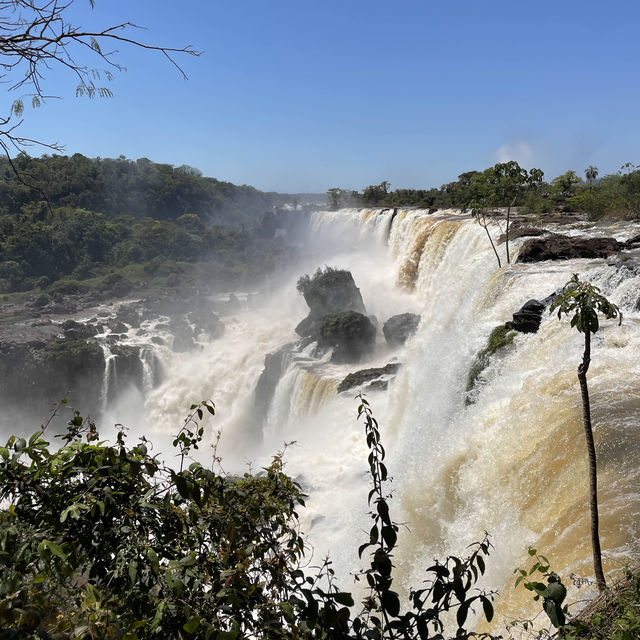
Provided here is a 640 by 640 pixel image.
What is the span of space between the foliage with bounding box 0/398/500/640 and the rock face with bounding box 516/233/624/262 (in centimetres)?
1138

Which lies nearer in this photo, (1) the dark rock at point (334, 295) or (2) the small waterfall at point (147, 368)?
(1) the dark rock at point (334, 295)

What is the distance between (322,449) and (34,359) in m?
16.2

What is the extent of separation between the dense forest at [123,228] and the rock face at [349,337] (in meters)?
18.4

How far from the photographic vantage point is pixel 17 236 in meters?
37.3

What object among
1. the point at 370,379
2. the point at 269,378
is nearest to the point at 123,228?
the point at 269,378

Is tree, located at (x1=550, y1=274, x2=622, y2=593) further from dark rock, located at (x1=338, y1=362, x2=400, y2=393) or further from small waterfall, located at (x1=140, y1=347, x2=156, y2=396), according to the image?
small waterfall, located at (x1=140, y1=347, x2=156, y2=396)

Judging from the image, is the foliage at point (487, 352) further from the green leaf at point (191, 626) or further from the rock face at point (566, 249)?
the green leaf at point (191, 626)

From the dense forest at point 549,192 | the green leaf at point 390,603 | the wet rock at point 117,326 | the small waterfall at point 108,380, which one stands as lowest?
the small waterfall at point 108,380

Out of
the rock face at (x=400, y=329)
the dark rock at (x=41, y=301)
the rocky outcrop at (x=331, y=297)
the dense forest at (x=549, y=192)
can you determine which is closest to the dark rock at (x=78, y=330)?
the dark rock at (x=41, y=301)

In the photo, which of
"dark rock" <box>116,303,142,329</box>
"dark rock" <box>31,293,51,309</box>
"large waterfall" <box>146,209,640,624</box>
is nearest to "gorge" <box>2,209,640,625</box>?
"large waterfall" <box>146,209,640,624</box>

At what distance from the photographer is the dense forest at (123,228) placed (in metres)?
36.2

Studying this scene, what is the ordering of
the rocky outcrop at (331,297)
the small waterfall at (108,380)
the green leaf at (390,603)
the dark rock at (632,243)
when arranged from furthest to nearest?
the small waterfall at (108,380) < the rocky outcrop at (331,297) < the dark rock at (632,243) < the green leaf at (390,603)

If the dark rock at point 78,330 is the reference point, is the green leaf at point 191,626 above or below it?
above

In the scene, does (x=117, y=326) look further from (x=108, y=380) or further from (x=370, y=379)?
(x=370, y=379)
